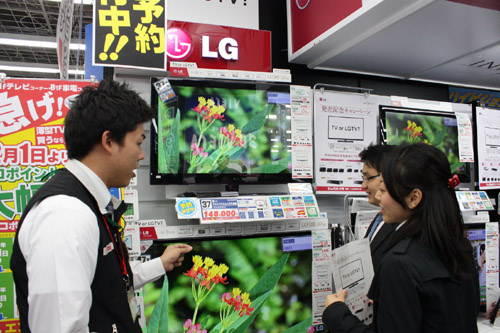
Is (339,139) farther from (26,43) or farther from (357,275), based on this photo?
(26,43)

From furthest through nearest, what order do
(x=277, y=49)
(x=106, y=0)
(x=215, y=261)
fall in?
(x=277, y=49) < (x=215, y=261) < (x=106, y=0)

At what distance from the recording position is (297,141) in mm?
2518

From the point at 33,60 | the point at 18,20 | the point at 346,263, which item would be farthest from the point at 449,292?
the point at 33,60

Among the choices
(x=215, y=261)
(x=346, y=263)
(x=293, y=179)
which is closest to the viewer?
(x=346, y=263)

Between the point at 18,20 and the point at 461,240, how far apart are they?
368 inches

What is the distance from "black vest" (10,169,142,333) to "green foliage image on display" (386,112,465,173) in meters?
2.19

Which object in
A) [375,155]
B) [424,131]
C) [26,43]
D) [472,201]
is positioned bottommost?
[472,201]

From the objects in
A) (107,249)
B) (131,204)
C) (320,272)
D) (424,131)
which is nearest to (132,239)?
(131,204)

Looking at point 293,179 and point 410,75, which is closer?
point 293,179

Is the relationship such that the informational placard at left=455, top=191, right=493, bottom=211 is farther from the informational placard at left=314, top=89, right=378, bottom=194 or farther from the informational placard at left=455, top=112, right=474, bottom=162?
the informational placard at left=314, top=89, right=378, bottom=194

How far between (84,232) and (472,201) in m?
2.91

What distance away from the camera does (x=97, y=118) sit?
1.16 meters

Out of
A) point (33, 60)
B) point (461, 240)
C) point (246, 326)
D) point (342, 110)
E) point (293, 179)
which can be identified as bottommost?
point (246, 326)

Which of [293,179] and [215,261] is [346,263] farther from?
[293,179]
